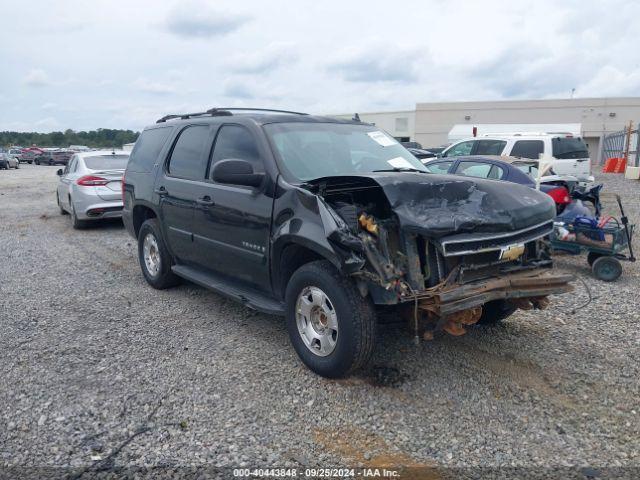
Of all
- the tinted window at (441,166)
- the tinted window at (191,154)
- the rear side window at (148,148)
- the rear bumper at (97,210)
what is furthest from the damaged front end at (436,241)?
the rear bumper at (97,210)

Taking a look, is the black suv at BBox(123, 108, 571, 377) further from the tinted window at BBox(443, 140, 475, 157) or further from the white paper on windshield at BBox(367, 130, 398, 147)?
the tinted window at BBox(443, 140, 475, 157)

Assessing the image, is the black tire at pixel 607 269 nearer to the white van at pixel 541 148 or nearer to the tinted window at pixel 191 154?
the tinted window at pixel 191 154

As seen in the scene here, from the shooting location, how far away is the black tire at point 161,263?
233 inches

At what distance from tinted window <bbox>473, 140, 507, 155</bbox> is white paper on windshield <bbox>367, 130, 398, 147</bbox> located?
9.08m

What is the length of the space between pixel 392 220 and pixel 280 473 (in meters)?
1.75

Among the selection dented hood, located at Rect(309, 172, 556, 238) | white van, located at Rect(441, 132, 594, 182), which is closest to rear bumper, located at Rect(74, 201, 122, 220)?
dented hood, located at Rect(309, 172, 556, 238)

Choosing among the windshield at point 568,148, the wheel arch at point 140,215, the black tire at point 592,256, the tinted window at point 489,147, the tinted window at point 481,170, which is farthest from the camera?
the windshield at point 568,148

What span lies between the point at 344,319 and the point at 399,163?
1.96m

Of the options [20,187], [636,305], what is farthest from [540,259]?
[20,187]

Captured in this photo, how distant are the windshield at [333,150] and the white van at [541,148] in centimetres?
858

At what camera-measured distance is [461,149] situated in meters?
14.2

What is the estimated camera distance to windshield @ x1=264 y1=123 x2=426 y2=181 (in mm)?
4348

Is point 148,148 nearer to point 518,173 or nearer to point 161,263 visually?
point 161,263

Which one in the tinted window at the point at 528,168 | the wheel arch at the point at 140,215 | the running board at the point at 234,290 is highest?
the tinted window at the point at 528,168
